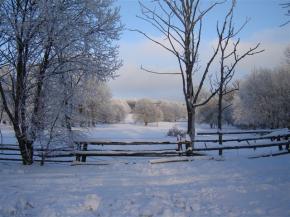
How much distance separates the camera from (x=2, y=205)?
8.56m

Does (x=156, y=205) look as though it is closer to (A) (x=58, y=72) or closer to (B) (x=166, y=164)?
(B) (x=166, y=164)

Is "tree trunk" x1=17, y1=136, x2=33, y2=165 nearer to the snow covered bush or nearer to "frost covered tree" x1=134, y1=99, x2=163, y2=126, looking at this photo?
the snow covered bush

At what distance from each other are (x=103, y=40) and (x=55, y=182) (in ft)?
22.7

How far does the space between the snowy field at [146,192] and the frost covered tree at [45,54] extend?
7.46 feet

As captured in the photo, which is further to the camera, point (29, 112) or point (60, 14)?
point (29, 112)

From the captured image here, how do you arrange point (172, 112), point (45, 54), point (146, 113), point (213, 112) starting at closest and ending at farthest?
1. point (45, 54)
2. point (213, 112)
3. point (146, 113)
4. point (172, 112)

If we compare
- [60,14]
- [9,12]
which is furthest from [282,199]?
[9,12]

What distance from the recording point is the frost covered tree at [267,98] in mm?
57531

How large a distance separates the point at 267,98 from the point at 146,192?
178ft

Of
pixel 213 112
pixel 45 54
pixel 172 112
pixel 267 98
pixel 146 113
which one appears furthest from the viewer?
pixel 172 112

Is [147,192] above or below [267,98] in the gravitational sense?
below

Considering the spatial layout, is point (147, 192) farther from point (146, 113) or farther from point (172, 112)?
point (172, 112)

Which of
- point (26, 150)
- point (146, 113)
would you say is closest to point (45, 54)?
point (26, 150)

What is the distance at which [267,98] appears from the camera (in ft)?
198
